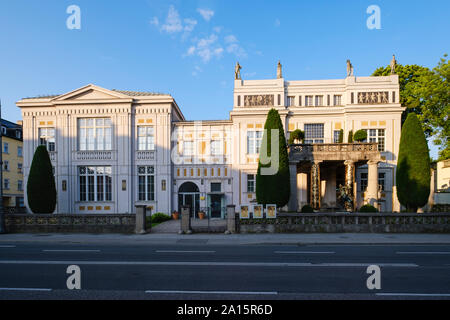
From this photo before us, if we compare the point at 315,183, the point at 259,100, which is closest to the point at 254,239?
the point at 315,183

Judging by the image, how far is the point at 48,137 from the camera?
28312 millimetres

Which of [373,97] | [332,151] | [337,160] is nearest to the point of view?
[332,151]

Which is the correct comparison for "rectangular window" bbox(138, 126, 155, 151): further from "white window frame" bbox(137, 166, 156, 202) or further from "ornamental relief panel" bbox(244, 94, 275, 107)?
"ornamental relief panel" bbox(244, 94, 275, 107)

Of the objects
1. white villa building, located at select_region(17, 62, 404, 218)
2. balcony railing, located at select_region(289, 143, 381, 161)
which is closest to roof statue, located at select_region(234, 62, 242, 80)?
white villa building, located at select_region(17, 62, 404, 218)

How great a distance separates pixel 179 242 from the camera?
569 inches

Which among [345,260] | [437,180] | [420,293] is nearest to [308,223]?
[345,260]

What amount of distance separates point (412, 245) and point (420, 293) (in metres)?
8.69

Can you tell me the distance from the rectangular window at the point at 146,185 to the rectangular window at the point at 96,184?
125 inches

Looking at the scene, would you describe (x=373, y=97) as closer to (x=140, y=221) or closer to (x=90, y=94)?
(x=140, y=221)

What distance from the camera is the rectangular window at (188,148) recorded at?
91.8 feet

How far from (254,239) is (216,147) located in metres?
14.5

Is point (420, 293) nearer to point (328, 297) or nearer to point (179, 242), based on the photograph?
point (328, 297)

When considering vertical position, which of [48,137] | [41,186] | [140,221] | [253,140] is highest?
[48,137]

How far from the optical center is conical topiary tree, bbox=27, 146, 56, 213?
22.2 metres
